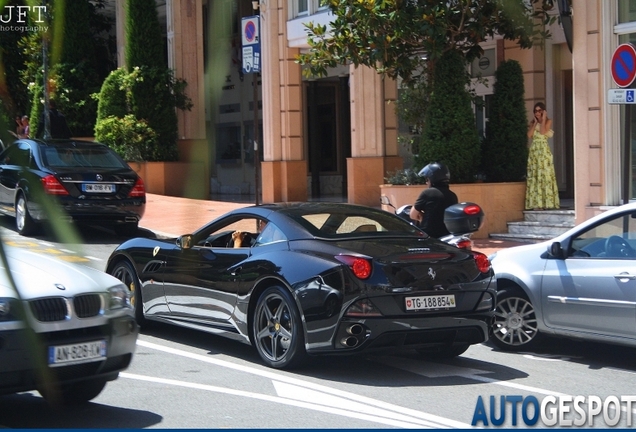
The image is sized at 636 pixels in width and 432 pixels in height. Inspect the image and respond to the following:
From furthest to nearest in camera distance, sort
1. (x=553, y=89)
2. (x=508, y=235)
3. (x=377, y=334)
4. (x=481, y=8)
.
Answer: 1. (x=553, y=89)
2. (x=508, y=235)
3. (x=481, y=8)
4. (x=377, y=334)

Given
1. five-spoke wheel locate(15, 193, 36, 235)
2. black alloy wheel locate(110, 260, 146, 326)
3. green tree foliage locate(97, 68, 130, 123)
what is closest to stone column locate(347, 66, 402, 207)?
green tree foliage locate(97, 68, 130, 123)

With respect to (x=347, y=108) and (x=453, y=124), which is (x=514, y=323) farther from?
(x=347, y=108)

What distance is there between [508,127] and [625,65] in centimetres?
528

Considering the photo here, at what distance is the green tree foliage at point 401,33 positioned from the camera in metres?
15.5

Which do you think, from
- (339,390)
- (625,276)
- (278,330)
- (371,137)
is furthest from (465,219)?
(371,137)

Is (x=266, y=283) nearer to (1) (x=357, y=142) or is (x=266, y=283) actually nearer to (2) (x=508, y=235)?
(2) (x=508, y=235)

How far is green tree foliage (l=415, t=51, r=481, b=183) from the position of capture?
16.5 meters

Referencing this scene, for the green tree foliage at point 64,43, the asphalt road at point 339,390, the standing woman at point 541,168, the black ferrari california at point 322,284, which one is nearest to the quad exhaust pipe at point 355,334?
the black ferrari california at point 322,284

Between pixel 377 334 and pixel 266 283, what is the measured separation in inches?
47.4

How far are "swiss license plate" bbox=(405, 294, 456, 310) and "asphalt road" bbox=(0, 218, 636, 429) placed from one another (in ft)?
1.91

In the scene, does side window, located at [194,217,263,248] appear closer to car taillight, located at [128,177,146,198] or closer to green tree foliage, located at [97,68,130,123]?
car taillight, located at [128,177,146,198]

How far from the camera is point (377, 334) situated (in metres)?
7.16

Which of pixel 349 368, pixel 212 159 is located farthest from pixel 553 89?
pixel 212 159

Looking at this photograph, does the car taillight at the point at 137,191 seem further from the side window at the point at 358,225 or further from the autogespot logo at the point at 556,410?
the autogespot logo at the point at 556,410
